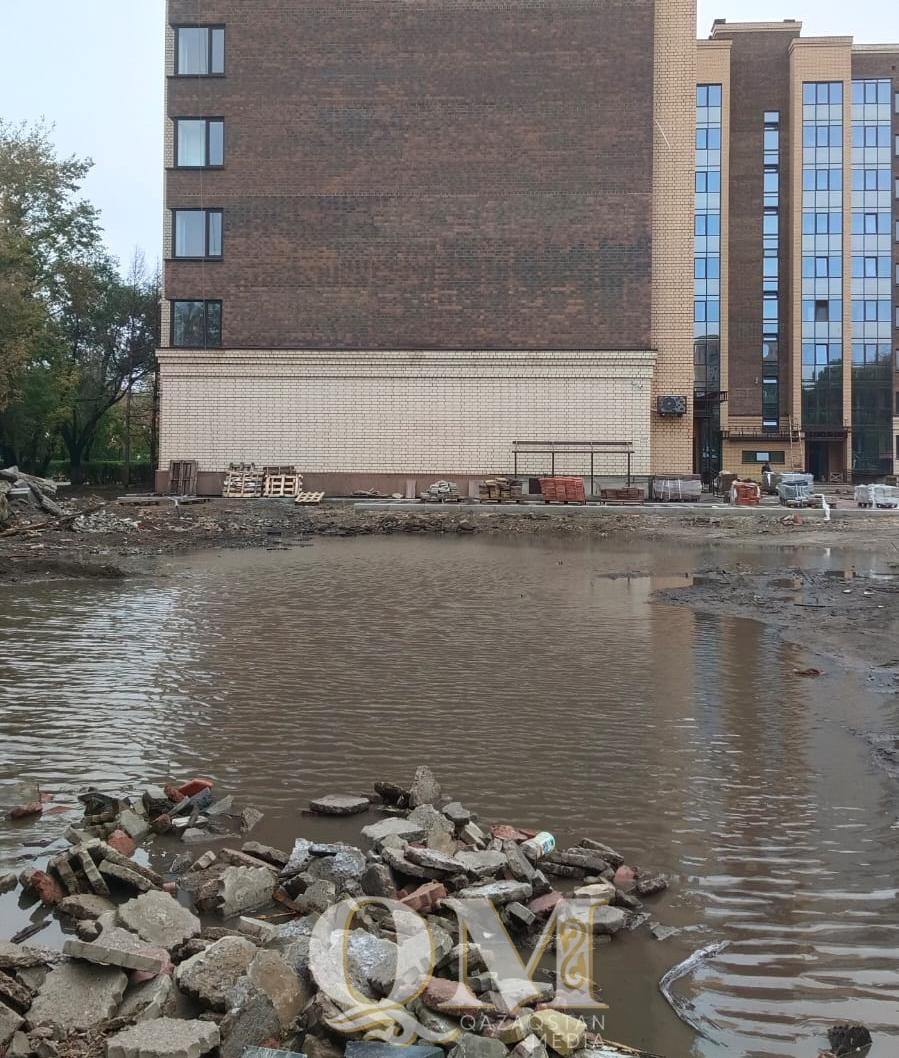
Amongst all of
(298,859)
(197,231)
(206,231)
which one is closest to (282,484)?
(206,231)

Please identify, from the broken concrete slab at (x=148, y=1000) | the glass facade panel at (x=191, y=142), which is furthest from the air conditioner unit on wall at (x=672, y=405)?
the broken concrete slab at (x=148, y=1000)

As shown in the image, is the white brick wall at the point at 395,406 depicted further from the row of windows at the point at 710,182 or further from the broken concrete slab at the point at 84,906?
the row of windows at the point at 710,182

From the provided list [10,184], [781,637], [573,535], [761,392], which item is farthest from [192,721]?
[761,392]

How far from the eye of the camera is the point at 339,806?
542 centimetres

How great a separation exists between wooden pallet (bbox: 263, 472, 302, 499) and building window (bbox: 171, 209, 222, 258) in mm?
8839

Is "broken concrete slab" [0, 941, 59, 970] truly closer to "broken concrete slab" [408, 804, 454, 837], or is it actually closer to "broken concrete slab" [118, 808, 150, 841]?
"broken concrete slab" [118, 808, 150, 841]

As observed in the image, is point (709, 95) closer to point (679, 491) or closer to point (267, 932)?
point (679, 491)

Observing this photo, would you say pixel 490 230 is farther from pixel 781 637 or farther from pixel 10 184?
pixel 781 637

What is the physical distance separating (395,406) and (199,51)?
15267 millimetres

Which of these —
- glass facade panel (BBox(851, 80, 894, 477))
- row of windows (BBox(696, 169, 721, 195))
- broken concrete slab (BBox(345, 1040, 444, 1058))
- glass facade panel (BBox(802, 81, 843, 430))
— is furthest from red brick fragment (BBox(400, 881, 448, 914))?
row of windows (BBox(696, 169, 721, 195))

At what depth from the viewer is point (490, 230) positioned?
35.5 m

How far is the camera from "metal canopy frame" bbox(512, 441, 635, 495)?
35.5 metres

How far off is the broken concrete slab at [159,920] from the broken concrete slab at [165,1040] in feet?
2.05

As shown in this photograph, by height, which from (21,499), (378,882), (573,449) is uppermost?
(573,449)
